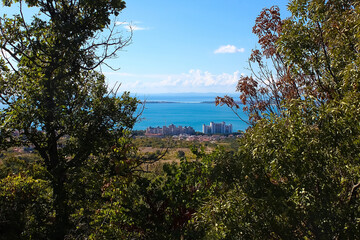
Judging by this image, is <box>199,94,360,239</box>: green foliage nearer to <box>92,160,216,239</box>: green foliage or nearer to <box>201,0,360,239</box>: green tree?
<box>201,0,360,239</box>: green tree

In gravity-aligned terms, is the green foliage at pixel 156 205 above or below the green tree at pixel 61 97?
below

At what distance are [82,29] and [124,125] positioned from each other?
6.10 ft

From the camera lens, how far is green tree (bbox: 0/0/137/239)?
14.0 ft

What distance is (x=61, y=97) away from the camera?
178 inches

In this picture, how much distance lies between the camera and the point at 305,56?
377 centimetres

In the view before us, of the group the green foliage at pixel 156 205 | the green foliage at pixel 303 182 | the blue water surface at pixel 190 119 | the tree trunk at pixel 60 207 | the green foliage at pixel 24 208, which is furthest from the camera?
the blue water surface at pixel 190 119

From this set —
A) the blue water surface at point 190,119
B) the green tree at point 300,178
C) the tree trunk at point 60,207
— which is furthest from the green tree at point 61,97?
the blue water surface at point 190,119

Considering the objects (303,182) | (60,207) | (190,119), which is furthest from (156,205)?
(190,119)

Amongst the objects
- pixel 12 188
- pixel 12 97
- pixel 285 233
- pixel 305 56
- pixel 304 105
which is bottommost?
pixel 285 233

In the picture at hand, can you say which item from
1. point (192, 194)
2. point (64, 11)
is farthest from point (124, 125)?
point (64, 11)

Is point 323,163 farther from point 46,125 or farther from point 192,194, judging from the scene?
point 46,125

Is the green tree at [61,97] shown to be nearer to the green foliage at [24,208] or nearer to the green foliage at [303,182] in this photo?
the green foliage at [24,208]

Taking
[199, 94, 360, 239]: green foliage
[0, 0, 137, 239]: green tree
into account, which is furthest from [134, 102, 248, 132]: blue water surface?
[199, 94, 360, 239]: green foliage

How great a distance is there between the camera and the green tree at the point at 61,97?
168 inches
